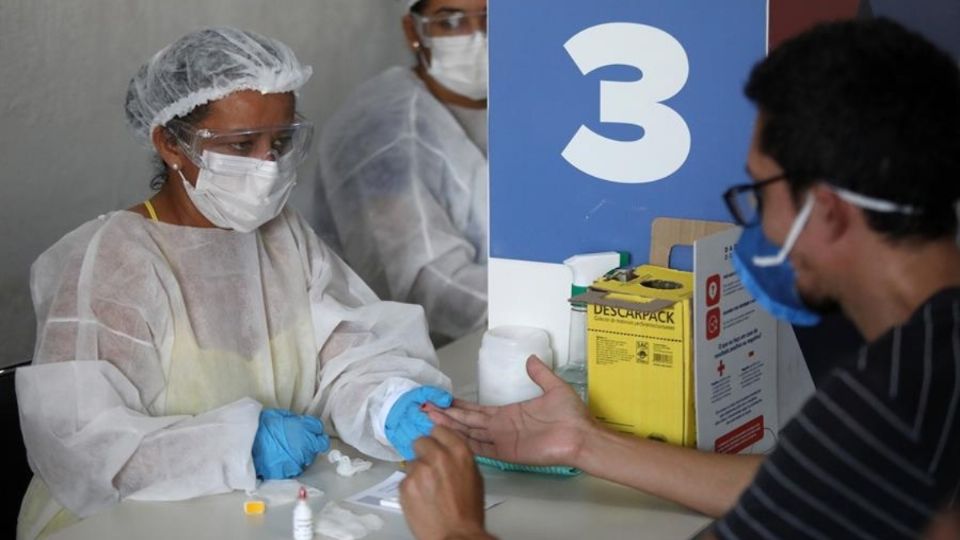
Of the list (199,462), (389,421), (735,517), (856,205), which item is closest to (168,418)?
(199,462)

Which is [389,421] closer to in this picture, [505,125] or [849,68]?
[505,125]

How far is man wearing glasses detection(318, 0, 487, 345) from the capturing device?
3.41 meters

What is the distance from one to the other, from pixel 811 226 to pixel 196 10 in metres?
2.32

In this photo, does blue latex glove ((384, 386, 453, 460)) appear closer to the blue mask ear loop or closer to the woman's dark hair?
the woman's dark hair

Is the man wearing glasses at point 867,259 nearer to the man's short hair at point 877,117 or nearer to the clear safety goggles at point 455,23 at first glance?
the man's short hair at point 877,117

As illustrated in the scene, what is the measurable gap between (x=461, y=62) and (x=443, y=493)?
79.7 inches

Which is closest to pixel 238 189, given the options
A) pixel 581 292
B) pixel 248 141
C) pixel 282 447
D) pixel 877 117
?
pixel 248 141

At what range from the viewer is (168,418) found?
209cm

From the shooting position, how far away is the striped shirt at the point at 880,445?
4.19ft

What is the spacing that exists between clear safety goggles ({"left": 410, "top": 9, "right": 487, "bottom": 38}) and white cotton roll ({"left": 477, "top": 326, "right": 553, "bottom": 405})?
1416 millimetres

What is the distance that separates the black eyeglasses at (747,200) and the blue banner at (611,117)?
65cm

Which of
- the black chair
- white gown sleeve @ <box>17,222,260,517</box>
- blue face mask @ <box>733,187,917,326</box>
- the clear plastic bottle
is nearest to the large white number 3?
the clear plastic bottle

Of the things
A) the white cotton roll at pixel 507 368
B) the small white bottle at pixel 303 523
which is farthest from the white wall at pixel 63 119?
the small white bottle at pixel 303 523

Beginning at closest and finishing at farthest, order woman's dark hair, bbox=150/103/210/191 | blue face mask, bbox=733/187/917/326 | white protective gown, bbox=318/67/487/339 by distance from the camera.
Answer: blue face mask, bbox=733/187/917/326
woman's dark hair, bbox=150/103/210/191
white protective gown, bbox=318/67/487/339
